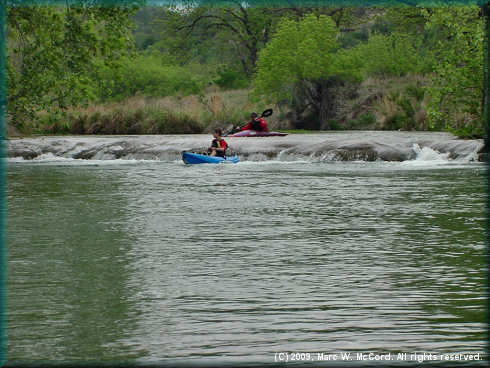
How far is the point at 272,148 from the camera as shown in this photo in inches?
981

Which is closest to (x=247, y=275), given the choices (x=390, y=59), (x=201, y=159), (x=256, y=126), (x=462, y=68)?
(x=201, y=159)

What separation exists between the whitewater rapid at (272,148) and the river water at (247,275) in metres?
7.59

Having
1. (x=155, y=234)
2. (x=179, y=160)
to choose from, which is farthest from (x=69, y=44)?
(x=155, y=234)

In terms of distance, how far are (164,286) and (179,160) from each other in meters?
18.6

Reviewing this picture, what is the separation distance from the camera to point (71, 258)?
27.1 ft

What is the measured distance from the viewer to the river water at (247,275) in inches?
201

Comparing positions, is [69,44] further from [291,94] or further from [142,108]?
[291,94]

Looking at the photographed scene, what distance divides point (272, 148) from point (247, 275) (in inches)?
697

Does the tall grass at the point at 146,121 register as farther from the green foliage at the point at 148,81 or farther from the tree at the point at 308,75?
the green foliage at the point at 148,81

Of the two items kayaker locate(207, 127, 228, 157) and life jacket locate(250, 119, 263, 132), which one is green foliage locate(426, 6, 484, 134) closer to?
kayaker locate(207, 127, 228, 157)

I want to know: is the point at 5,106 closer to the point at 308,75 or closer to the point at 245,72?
the point at 308,75

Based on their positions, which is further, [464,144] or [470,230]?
[464,144]

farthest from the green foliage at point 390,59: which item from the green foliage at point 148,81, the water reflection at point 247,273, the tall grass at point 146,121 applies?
the water reflection at point 247,273

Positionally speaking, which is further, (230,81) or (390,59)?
(230,81)
